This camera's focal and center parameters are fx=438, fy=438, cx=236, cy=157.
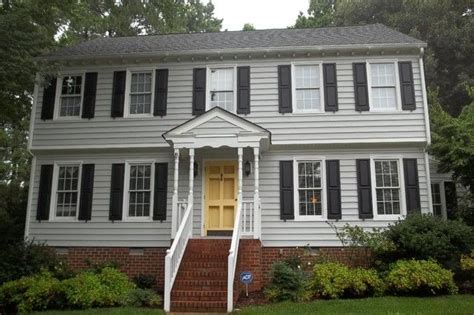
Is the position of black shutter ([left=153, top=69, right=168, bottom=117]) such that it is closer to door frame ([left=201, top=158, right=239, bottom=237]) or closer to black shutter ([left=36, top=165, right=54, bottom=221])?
door frame ([left=201, top=158, right=239, bottom=237])

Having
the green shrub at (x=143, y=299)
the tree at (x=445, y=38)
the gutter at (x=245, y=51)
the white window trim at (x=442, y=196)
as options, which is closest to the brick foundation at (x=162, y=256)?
the green shrub at (x=143, y=299)

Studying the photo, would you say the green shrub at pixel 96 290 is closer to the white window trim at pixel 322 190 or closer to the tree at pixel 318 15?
the white window trim at pixel 322 190

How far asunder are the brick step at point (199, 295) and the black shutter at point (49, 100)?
7.29 meters

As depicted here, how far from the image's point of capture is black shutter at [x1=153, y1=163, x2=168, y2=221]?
1230cm

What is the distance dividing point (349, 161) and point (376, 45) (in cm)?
341

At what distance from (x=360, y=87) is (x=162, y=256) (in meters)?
7.37

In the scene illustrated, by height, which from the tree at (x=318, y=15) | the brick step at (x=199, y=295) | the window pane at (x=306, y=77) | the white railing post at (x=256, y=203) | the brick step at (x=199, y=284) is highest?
the tree at (x=318, y=15)

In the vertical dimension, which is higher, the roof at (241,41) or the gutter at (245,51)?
the roof at (241,41)

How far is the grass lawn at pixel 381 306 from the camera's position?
806cm

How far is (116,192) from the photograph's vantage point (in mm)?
12633

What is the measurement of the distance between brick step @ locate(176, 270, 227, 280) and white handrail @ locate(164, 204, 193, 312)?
0.18m

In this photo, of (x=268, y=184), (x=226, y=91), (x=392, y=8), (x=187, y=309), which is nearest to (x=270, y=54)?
(x=226, y=91)

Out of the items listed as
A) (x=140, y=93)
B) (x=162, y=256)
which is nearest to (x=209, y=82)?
(x=140, y=93)

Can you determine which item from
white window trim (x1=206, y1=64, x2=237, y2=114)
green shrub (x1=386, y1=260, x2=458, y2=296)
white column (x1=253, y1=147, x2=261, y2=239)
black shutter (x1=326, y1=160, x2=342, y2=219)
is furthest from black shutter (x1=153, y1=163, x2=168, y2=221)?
green shrub (x1=386, y1=260, x2=458, y2=296)
